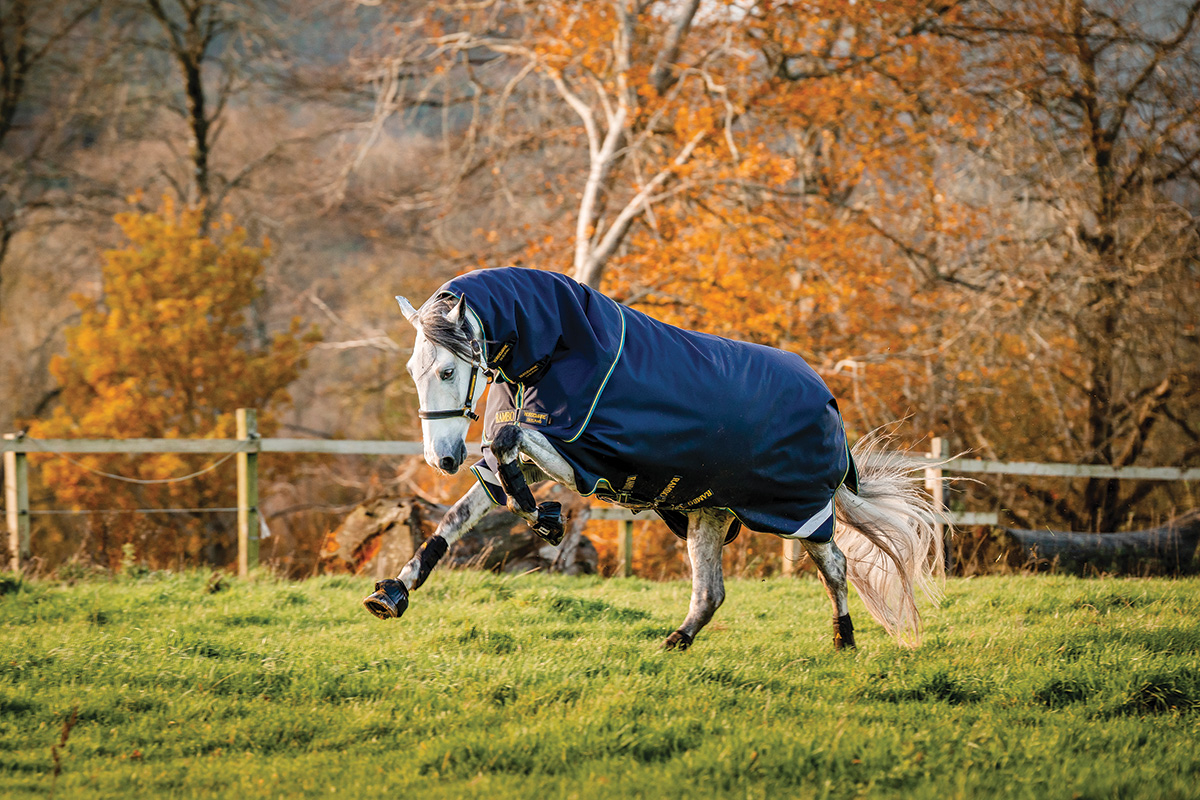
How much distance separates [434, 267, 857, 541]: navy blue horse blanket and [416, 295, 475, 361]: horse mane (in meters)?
0.08

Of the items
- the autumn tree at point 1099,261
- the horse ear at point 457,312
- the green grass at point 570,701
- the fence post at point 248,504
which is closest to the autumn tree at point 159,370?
the fence post at point 248,504

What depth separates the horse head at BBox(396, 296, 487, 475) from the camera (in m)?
3.83

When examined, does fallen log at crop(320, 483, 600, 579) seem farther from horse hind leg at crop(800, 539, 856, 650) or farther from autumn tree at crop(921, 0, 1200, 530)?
autumn tree at crop(921, 0, 1200, 530)

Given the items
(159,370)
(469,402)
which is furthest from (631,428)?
(159,370)

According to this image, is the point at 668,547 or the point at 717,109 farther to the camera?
the point at 717,109

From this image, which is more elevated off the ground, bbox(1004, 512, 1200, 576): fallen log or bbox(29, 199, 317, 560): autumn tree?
bbox(29, 199, 317, 560): autumn tree

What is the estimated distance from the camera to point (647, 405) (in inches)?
168

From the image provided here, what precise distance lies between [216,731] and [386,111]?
1393 centimetres

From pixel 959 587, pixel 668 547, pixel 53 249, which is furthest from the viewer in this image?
pixel 53 249

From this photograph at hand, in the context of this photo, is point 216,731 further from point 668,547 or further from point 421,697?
point 668,547

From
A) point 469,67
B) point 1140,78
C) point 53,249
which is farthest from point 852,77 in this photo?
point 53,249

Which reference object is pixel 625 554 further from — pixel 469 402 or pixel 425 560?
pixel 469 402

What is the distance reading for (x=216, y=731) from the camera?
11.9 feet

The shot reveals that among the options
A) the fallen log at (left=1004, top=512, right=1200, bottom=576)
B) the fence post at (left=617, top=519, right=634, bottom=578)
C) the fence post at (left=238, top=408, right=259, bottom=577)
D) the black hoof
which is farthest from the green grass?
the fence post at (left=617, top=519, right=634, bottom=578)
